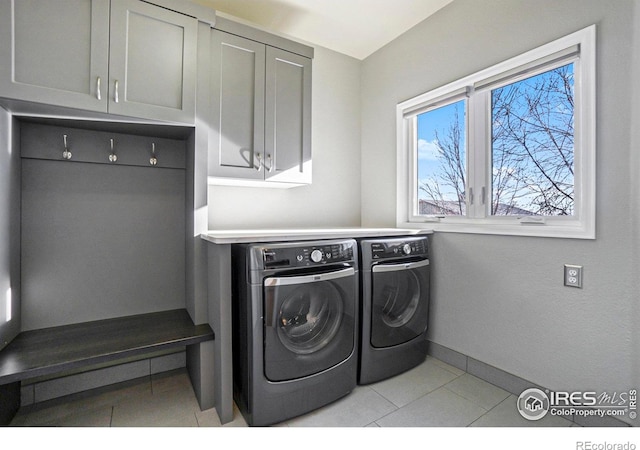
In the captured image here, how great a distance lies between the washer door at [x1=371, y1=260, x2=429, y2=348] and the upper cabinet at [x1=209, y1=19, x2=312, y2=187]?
0.95m

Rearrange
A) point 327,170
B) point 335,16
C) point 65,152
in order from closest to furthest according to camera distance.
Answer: point 65,152 → point 335,16 → point 327,170

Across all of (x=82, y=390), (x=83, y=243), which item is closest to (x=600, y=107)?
(x=83, y=243)

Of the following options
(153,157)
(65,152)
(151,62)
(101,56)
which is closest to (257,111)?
(151,62)

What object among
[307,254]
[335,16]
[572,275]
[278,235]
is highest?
[335,16]

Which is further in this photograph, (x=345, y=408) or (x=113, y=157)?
(x=113, y=157)

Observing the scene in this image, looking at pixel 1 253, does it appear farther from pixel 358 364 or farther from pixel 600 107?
pixel 600 107

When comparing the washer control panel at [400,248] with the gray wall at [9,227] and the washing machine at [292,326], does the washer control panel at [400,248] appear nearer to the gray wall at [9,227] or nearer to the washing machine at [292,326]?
the washing machine at [292,326]

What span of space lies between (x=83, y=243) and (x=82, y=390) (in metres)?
0.90

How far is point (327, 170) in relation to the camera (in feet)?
9.42

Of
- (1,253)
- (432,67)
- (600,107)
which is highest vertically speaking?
(432,67)

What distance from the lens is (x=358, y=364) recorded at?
6.24ft

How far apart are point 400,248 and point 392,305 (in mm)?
394

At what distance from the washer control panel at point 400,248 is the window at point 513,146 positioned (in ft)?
0.83

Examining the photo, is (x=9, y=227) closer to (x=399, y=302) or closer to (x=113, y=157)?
(x=113, y=157)
